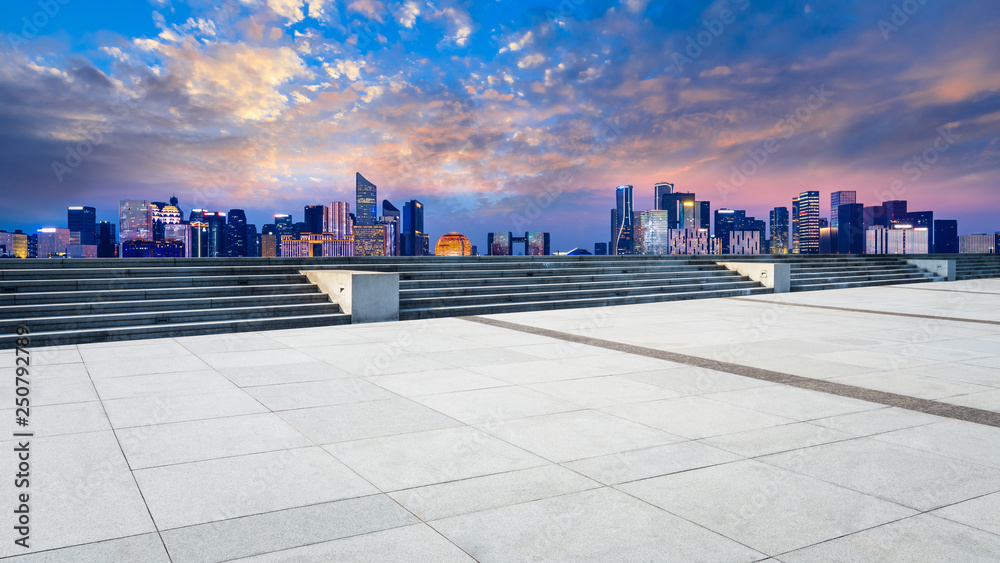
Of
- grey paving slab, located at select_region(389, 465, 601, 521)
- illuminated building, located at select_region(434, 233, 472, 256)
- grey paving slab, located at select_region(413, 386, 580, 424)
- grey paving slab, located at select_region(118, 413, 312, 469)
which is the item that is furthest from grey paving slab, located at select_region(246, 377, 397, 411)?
illuminated building, located at select_region(434, 233, 472, 256)

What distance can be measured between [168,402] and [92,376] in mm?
2229

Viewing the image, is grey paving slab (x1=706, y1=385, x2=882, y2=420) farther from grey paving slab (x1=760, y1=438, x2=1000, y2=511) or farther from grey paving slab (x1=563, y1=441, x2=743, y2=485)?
grey paving slab (x1=563, y1=441, x2=743, y2=485)

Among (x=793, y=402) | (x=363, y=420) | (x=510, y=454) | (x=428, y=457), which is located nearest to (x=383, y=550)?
(x=428, y=457)

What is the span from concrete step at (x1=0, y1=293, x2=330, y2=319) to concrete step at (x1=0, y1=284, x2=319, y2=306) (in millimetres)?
345

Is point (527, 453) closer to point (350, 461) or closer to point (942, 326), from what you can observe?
point (350, 461)

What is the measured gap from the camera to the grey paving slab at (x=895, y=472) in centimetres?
397

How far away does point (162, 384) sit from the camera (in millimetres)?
7297

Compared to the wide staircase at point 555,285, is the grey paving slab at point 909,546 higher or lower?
lower

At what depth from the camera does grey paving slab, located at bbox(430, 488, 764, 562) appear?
3.18m

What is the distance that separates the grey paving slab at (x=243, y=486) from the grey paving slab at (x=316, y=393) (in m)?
1.62

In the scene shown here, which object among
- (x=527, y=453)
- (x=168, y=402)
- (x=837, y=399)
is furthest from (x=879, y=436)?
(x=168, y=402)

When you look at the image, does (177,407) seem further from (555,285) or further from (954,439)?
(555,285)

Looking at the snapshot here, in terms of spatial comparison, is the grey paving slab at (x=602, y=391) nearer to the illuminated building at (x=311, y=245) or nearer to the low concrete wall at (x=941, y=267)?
the low concrete wall at (x=941, y=267)

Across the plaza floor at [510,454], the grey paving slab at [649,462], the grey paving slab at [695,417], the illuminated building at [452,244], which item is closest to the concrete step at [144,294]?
the plaza floor at [510,454]
